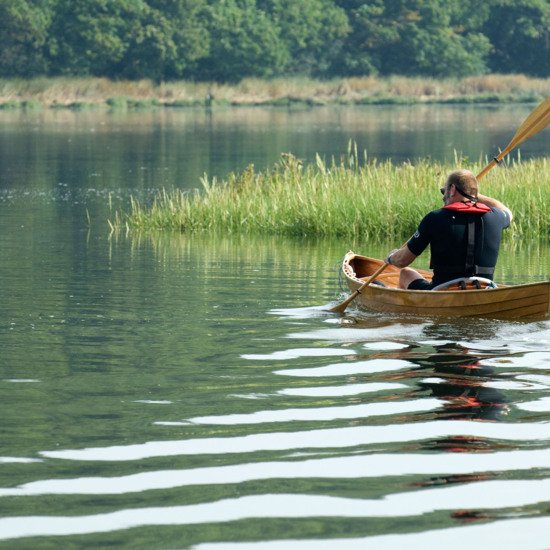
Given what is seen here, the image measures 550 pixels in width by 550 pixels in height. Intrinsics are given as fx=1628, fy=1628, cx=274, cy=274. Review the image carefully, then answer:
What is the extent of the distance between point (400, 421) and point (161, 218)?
1429 cm

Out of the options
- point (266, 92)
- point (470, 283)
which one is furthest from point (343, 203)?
point (266, 92)

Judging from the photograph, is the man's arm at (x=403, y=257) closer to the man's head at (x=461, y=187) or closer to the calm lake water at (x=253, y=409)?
the calm lake water at (x=253, y=409)

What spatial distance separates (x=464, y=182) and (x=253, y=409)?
368 centimetres

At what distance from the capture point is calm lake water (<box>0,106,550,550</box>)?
7.43 m

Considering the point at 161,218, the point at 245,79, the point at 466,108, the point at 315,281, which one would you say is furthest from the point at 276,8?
the point at 315,281

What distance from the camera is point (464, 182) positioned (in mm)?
12812

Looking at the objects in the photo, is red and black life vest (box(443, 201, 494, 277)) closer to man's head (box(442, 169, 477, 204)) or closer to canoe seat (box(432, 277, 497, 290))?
man's head (box(442, 169, 477, 204))

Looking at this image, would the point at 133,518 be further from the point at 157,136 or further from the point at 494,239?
the point at 157,136

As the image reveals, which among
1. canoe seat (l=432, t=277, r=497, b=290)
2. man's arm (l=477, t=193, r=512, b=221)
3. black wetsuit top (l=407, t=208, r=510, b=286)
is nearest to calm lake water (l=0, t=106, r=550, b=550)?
canoe seat (l=432, t=277, r=497, b=290)

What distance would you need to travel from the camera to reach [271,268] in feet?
59.8

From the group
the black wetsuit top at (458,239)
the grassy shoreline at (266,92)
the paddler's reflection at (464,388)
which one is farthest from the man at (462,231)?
the grassy shoreline at (266,92)

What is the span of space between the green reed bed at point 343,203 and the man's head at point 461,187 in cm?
864

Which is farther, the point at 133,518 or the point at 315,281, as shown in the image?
the point at 315,281

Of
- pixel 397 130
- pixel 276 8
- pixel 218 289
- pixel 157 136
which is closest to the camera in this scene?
pixel 218 289
